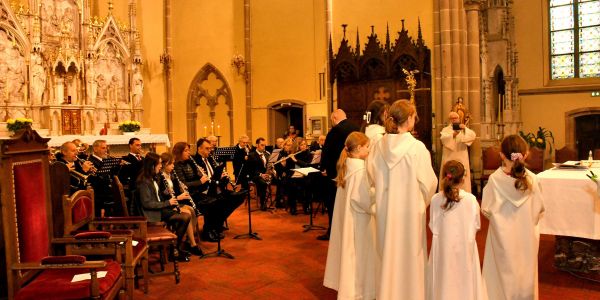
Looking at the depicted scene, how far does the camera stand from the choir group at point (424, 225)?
362cm

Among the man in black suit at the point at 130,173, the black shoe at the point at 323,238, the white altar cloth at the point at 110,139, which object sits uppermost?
the white altar cloth at the point at 110,139

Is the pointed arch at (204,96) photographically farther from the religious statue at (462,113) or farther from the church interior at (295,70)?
the religious statue at (462,113)

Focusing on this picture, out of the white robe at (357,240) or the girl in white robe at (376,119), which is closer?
the white robe at (357,240)

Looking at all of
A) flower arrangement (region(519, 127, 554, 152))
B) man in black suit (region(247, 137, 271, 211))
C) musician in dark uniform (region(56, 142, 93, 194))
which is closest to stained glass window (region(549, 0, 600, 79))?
flower arrangement (region(519, 127, 554, 152))

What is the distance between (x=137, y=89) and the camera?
1368 cm

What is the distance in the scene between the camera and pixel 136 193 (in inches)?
239

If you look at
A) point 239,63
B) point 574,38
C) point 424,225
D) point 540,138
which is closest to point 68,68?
point 239,63

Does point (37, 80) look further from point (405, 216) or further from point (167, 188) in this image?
point (405, 216)

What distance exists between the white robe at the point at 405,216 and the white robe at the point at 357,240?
415mm

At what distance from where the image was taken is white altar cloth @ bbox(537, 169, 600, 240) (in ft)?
16.5

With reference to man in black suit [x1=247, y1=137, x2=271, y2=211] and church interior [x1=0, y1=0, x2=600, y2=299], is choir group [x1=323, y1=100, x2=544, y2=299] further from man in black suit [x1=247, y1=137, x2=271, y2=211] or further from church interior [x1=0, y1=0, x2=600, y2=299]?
man in black suit [x1=247, y1=137, x2=271, y2=211]

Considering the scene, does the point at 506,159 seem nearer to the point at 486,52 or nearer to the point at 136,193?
the point at 136,193

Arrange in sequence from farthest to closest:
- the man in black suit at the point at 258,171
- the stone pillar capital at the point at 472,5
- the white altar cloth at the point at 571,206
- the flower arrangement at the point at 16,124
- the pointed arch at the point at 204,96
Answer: the pointed arch at the point at 204,96 < the stone pillar capital at the point at 472,5 < the flower arrangement at the point at 16,124 < the man in black suit at the point at 258,171 < the white altar cloth at the point at 571,206

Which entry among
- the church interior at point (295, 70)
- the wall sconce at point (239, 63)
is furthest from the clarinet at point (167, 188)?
the wall sconce at point (239, 63)
